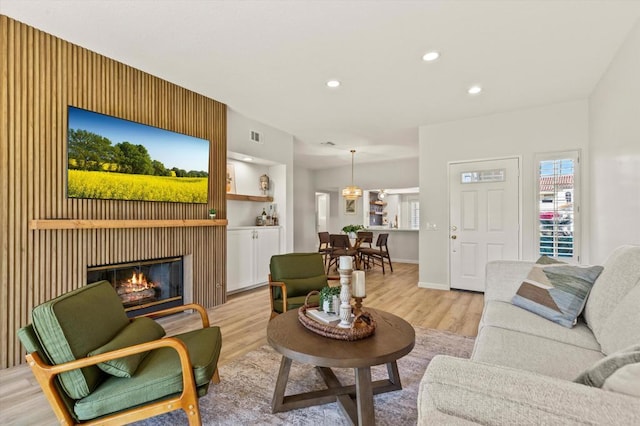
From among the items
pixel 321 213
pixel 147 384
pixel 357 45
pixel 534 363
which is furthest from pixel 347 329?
pixel 321 213

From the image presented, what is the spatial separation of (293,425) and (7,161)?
9.36 ft

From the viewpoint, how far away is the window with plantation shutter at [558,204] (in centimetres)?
414

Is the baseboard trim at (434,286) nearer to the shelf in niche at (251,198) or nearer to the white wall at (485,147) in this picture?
the white wall at (485,147)

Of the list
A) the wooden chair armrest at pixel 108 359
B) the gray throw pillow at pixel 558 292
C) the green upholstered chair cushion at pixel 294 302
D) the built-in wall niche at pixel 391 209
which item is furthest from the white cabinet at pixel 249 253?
the built-in wall niche at pixel 391 209

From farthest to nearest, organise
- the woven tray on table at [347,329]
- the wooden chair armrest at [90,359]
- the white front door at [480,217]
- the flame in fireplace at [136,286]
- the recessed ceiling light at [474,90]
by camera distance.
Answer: the white front door at [480,217], the recessed ceiling light at [474,90], the flame in fireplace at [136,286], the woven tray on table at [347,329], the wooden chair armrest at [90,359]

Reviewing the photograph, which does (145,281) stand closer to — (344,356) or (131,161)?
(131,161)

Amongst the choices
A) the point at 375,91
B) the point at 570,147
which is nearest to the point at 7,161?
the point at 375,91

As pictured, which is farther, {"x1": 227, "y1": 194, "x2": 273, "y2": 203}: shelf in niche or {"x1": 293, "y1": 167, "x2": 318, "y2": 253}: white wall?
{"x1": 293, "y1": 167, "x2": 318, "y2": 253}: white wall

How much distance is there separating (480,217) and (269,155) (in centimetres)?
351

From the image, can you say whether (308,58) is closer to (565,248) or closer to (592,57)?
(592,57)

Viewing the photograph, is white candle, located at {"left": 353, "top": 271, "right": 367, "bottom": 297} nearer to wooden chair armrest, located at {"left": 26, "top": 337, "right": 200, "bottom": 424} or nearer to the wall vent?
wooden chair armrest, located at {"left": 26, "top": 337, "right": 200, "bottom": 424}

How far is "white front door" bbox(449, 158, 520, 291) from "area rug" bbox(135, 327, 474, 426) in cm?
239

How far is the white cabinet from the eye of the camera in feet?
15.1

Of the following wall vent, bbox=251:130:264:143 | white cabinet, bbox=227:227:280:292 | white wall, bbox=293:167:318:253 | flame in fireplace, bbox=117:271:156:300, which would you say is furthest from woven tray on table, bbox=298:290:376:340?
white wall, bbox=293:167:318:253
